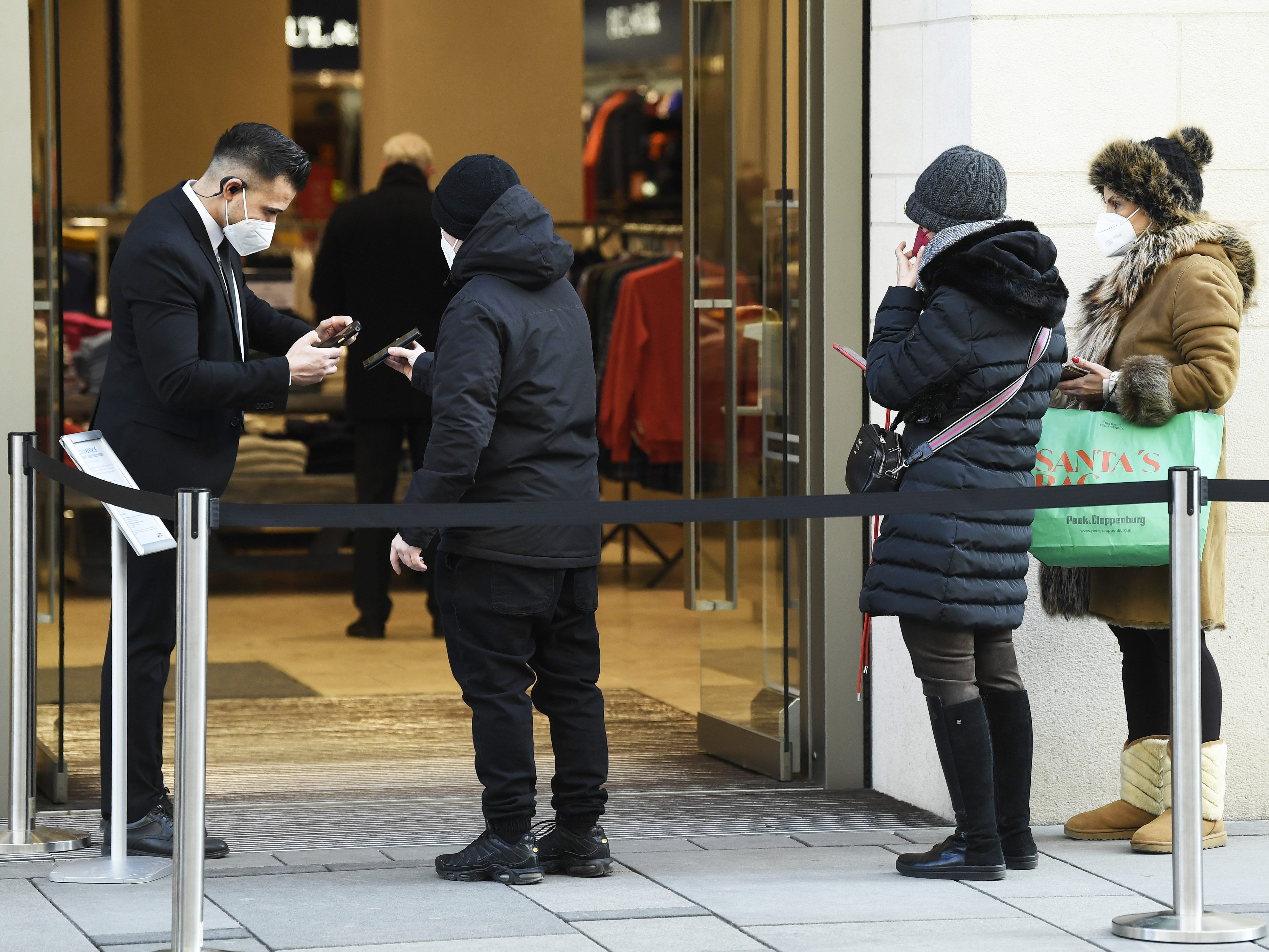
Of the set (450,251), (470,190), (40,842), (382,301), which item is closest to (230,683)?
(382,301)

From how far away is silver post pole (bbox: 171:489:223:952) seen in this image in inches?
121

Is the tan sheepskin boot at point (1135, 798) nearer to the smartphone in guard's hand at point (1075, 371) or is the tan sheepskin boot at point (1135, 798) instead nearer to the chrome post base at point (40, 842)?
the smartphone in guard's hand at point (1075, 371)

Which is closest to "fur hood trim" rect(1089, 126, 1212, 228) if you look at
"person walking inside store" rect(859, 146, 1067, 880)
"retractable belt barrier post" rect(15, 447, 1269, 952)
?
"person walking inside store" rect(859, 146, 1067, 880)

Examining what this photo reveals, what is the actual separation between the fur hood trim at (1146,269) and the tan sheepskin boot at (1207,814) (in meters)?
0.90

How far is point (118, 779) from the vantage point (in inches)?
150

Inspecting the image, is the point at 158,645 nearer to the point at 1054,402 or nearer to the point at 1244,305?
the point at 1054,402

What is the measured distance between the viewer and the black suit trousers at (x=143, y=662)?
388cm

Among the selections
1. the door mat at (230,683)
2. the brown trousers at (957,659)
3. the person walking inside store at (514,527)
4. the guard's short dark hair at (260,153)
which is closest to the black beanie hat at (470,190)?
the person walking inside store at (514,527)

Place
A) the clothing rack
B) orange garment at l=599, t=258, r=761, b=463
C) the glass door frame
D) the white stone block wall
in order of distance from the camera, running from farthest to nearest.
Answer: the clothing rack, orange garment at l=599, t=258, r=761, b=463, the glass door frame, the white stone block wall

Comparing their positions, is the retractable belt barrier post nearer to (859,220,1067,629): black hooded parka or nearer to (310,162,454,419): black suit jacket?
(859,220,1067,629): black hooded parka

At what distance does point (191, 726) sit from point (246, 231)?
129 cm

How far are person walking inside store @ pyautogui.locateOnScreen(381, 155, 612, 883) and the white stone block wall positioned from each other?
3.59ft

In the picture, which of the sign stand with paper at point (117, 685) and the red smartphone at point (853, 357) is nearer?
the sign stand with paper at point (117, 685)

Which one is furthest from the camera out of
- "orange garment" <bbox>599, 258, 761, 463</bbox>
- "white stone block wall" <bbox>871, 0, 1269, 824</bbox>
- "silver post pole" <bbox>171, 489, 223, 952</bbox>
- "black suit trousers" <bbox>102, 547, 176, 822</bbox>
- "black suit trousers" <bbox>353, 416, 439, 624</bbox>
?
"orange garment" <bbox>599, 258, 761, 463</bbox>
